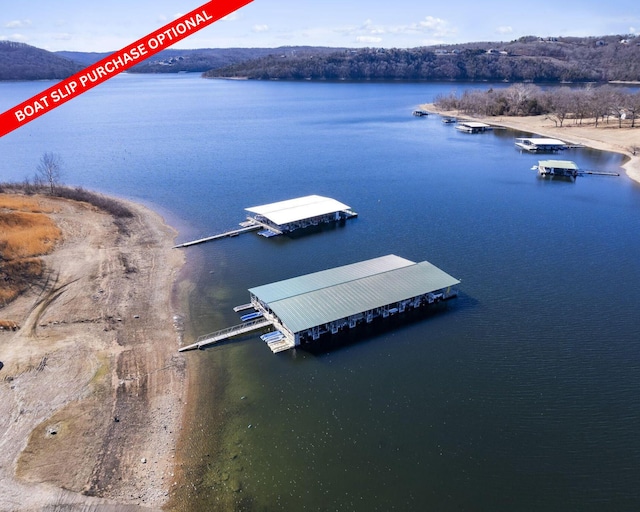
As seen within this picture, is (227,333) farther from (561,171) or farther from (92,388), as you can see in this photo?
(561,171)

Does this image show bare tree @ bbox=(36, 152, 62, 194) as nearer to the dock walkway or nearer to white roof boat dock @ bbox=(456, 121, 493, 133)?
the dock walkway

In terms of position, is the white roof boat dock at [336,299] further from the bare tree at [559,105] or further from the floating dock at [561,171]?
the bare tree at [559,105]

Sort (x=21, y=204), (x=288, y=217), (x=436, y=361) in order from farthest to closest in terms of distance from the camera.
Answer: (x=21, y=204) < (x=288, y=217) < (x=436, y=361)

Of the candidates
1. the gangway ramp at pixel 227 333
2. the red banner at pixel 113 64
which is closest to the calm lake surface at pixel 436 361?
the gangway ramp at pixel 227 333

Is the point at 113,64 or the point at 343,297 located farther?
the point at 343,297

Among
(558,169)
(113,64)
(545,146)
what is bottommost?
(558,169)

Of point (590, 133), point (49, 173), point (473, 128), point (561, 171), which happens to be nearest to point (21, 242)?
point (49, 173)

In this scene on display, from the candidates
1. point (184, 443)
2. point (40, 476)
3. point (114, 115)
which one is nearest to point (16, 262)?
point (40, 476)
